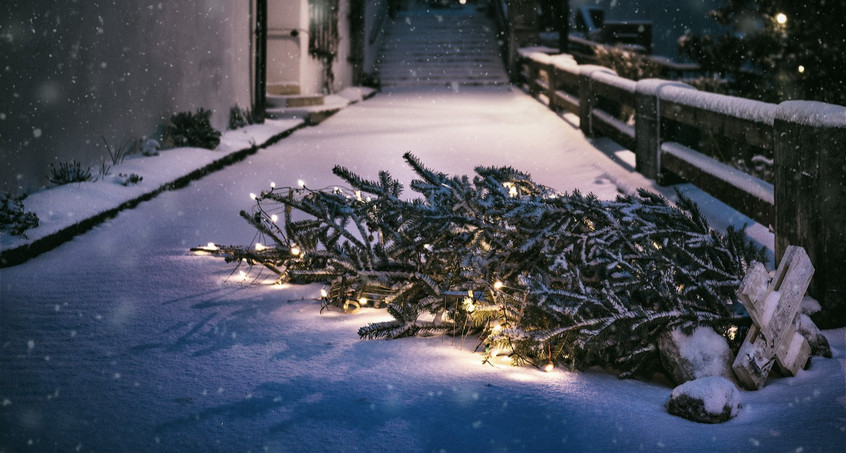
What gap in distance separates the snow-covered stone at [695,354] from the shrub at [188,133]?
7096 millimetres

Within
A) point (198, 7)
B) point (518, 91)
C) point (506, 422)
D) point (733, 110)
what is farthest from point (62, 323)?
point (518, 91)

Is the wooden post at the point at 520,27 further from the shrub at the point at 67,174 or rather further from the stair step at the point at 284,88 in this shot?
the shrub at the point at 67,174

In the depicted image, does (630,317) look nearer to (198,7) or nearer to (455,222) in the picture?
(455,222)

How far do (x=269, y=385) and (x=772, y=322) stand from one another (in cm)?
202

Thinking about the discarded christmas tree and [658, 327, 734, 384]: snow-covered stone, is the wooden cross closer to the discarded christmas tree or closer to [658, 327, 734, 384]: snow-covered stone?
[658, 327, 734, 384]: snow-covered stone

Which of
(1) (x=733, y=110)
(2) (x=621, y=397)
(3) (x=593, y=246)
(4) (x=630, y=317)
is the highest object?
(1) (x=733, y=110)

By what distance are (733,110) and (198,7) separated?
23.7 feet

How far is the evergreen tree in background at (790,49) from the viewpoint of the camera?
28.1 feet

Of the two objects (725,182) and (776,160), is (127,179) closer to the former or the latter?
(725,182)

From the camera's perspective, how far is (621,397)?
120 inches

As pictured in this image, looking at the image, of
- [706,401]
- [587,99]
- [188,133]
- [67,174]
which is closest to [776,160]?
[706,401]

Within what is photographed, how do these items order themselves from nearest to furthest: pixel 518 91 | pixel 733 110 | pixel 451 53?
pixel 733 110 → pixel 518 91 → pixel 451 53

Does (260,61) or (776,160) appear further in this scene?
(260,61)

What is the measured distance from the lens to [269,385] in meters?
3.03
